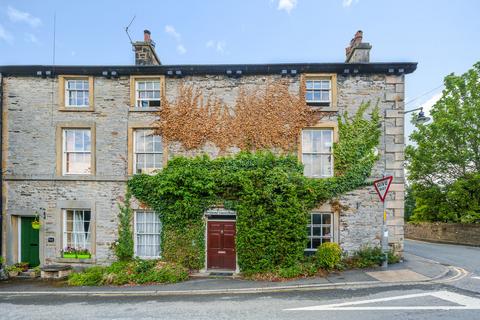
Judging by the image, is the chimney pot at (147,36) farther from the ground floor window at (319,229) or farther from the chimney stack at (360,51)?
the ground floor window at (319,229)

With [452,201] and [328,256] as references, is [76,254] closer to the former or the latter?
[328,256]

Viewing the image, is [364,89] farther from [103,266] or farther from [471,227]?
[471,227]

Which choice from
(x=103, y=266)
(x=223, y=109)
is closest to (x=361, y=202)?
(x=223, y=109)

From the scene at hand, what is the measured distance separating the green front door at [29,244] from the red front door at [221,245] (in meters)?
7.75

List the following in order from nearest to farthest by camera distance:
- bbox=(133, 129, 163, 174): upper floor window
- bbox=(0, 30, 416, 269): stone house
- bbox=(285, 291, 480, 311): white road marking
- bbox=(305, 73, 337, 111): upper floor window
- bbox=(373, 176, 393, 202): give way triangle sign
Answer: bbox=(285, 291, 480, 311): white road marking
bbox=(373, 176, 393, 202): give way triangle sign
bbox=(0, 30, 416, 269): stone house
bbox=(305, 73, 337, 111): upper floor window
bbox=(133, 129, 163, 174): upper floor window

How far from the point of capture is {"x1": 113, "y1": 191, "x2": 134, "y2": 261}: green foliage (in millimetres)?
11266

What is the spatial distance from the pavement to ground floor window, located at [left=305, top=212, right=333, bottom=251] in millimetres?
1506

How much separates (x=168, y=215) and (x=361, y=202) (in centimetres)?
805

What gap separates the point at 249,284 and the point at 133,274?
4.35 m

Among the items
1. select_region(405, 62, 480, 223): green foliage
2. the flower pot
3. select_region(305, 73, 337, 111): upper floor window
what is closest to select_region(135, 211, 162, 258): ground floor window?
the flower pot

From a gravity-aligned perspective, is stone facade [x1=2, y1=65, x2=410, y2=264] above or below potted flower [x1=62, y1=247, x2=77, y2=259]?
above

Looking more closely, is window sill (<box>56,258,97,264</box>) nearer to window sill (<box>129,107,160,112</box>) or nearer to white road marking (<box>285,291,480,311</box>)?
window sill (<box>129,107,160,112</box>)

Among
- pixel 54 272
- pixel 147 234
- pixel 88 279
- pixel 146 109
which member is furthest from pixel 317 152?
pixel 54 272

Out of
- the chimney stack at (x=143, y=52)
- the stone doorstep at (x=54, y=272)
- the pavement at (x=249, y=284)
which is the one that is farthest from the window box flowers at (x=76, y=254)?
the chimney stack at (x=143, y=52)
